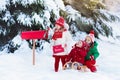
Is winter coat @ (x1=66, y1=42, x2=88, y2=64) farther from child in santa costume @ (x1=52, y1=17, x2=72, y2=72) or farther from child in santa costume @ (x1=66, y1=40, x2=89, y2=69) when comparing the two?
child in santa costume @ (x1=52, y1=17, x2=72, y2=72)

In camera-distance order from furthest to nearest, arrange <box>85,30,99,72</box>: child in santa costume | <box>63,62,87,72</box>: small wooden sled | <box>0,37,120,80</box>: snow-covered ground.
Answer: <box>85,30,99,72</box>: child in santa costume < <box>63,62,87,72</box>: small wooden sled < <box>0,37,120,80</box>: snow-covered ground

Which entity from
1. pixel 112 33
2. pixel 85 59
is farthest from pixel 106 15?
pixel 85 59

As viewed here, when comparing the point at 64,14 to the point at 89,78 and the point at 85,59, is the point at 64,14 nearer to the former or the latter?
the point at 85,59

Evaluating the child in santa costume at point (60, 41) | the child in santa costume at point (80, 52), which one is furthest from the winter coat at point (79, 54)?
the child in santa costume at point (60, 41)

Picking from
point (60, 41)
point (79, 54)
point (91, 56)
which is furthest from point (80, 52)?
point (60, 41)

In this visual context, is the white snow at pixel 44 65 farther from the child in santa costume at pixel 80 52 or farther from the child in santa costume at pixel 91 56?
the child in santa costume at pixel 80 52

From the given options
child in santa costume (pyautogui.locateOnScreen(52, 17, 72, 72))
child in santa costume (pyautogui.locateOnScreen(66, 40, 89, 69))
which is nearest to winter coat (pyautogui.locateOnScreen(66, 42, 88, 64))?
child in santa costume (pyautogui.locateOnScreen(66, 40, 89, 69))

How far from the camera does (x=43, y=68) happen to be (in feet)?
26.6

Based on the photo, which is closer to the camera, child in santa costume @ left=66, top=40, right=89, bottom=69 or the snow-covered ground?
the snow-covered ground

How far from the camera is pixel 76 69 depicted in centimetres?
802

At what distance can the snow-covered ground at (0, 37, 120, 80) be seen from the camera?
7384 millimetres

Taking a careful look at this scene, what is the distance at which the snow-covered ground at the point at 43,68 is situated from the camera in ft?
24.2

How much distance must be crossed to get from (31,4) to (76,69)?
7.49ft

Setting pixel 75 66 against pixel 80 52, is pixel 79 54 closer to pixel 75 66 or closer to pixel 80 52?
pixel 80 52
